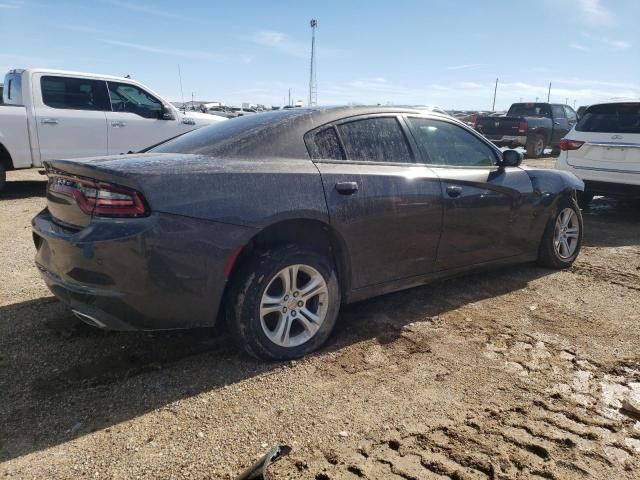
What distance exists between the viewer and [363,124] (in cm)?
355

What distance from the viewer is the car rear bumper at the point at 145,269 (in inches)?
101

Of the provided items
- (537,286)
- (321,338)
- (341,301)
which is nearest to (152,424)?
(321,338)

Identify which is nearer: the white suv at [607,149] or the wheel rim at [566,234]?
the wheel rim at [566,234]

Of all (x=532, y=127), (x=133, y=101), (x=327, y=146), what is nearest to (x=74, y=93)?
(x=133, y=101)

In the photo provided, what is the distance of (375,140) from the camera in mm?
3582

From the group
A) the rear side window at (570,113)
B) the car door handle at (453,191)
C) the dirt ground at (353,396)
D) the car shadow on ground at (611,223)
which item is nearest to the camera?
the dirt ground at (353,396)

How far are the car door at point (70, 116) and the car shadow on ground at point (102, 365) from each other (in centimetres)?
515

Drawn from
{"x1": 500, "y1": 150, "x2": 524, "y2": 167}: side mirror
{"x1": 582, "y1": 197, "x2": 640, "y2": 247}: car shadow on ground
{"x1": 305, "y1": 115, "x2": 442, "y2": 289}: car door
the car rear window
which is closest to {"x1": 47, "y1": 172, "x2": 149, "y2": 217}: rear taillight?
{"x1": 305, "y1": 115, "x2": 442, "y2": 289}: car door

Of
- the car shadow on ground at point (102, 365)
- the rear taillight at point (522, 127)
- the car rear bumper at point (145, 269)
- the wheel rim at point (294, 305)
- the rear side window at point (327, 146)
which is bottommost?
the car shadow on ground at point (102, 365)

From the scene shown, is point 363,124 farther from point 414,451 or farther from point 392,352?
point 414,451

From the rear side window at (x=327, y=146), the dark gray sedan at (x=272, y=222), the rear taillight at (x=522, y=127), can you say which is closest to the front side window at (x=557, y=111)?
the rear taillight at (x=522, y=127)

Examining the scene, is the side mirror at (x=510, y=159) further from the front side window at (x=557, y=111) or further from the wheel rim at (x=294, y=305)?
the front side window at (x=557, y=111)

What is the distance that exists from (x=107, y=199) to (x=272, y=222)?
89 cm

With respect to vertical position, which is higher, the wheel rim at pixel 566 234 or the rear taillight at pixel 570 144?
the rear taillight at pixel 570 144
